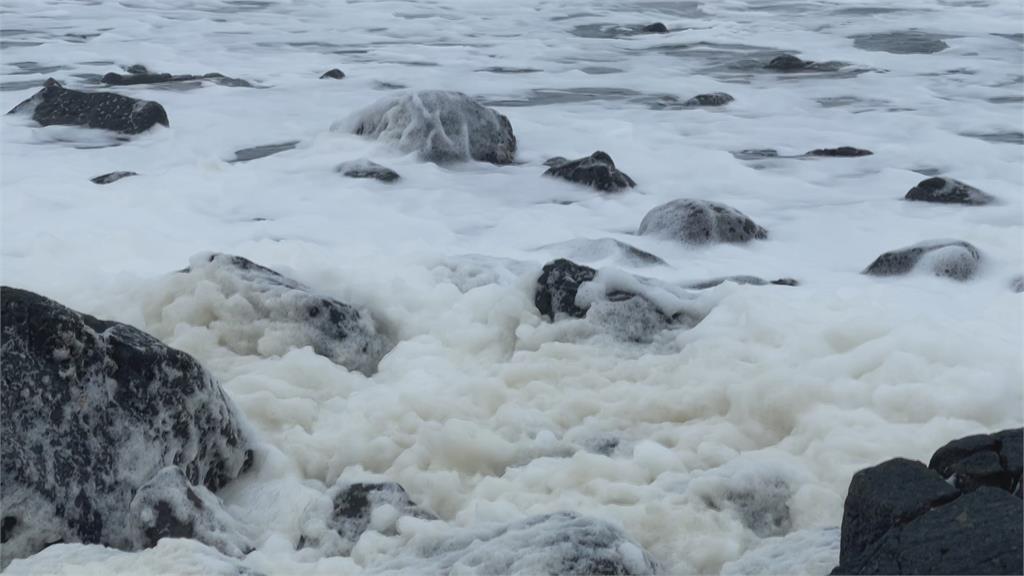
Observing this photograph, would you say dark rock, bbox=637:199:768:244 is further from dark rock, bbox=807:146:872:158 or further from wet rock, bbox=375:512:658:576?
wet rock, bbox=375:512:658:576

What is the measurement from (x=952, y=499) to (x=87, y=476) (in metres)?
2.30

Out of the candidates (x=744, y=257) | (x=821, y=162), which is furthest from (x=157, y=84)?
(x=744, y=257)

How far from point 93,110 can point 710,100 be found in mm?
5425

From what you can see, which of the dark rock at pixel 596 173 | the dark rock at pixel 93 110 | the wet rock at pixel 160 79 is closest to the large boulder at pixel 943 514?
the dark rock at pixel 596 173

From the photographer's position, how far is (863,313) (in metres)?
4.99

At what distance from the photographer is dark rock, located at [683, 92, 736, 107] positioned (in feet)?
36.6

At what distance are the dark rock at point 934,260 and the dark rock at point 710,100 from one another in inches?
203

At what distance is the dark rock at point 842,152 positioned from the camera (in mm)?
9062

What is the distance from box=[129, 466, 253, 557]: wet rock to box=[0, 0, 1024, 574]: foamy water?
120 mm

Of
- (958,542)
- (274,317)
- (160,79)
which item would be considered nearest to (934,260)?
(274,317)

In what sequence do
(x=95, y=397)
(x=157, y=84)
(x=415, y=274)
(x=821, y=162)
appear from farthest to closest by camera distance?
1. (x=157, y=84)
2. (x=821, y=162)
3. (x=415, y=274)
4. (x=95, y=397)

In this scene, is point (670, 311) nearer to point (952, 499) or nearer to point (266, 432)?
point (266, 432)

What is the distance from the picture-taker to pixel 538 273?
5.37m

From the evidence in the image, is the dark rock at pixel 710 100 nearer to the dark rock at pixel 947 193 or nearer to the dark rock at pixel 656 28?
the dark rock at pixel 947 193
